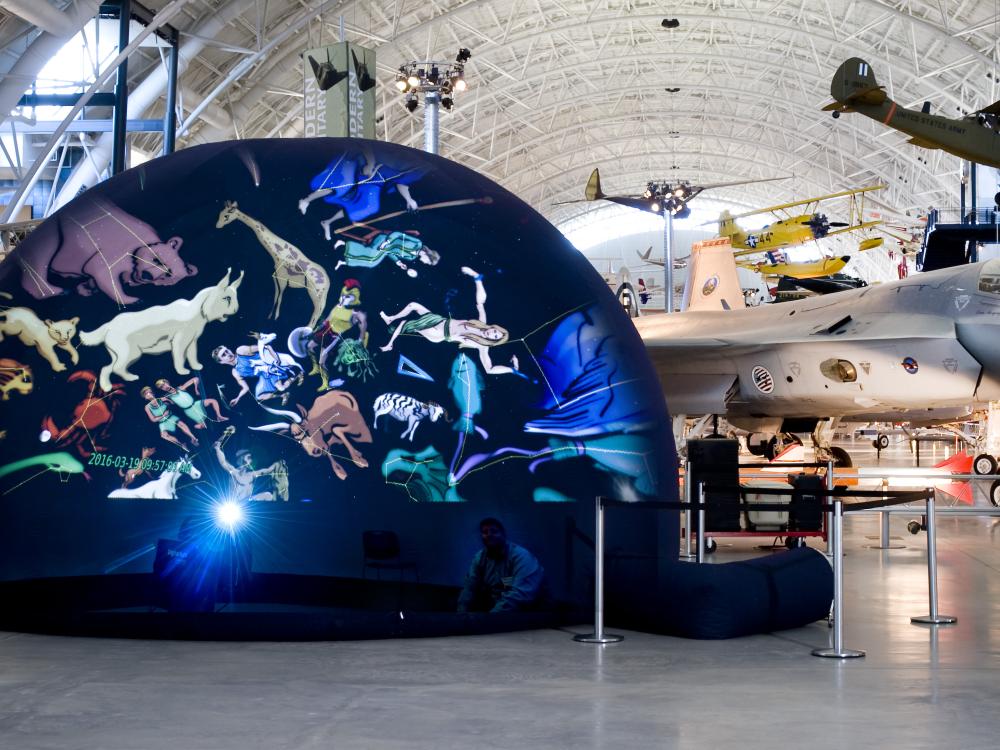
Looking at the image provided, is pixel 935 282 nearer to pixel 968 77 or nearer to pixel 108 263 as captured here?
pixel 108 263

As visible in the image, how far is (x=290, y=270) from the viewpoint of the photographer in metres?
7.58

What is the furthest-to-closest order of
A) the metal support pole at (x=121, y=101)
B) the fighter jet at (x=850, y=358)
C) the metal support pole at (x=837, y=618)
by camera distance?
the metal support pole at (x=121, y=101), the fighter jet at (x=850, y=358), the metal support pole at (x=837, y=618)

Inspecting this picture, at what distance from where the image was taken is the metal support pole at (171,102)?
28.3 metres

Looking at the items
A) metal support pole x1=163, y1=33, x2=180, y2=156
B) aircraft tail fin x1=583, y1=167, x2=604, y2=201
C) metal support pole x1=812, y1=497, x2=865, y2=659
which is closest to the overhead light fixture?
metal support pole x1=163, y1=33, x2=180, y2=156

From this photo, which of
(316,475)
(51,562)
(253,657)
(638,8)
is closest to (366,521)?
(316,475)

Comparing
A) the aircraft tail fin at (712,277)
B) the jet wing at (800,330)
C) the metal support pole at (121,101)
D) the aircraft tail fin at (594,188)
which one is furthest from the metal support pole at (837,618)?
the aircraft tail fin at (594,188)

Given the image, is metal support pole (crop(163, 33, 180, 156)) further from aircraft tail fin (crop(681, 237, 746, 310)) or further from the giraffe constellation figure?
the giraffe constellation figure

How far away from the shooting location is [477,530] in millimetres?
7320

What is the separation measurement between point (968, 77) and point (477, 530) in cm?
4396

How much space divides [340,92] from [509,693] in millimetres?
5796

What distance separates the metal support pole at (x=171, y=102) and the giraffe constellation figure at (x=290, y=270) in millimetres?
21472

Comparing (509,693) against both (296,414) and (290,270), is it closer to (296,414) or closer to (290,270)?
(296,414)

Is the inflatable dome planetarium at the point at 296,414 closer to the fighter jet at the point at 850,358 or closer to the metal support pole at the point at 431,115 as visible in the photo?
the fighter jet at the point at 850,358

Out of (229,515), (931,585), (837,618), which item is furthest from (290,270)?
(931,585)
